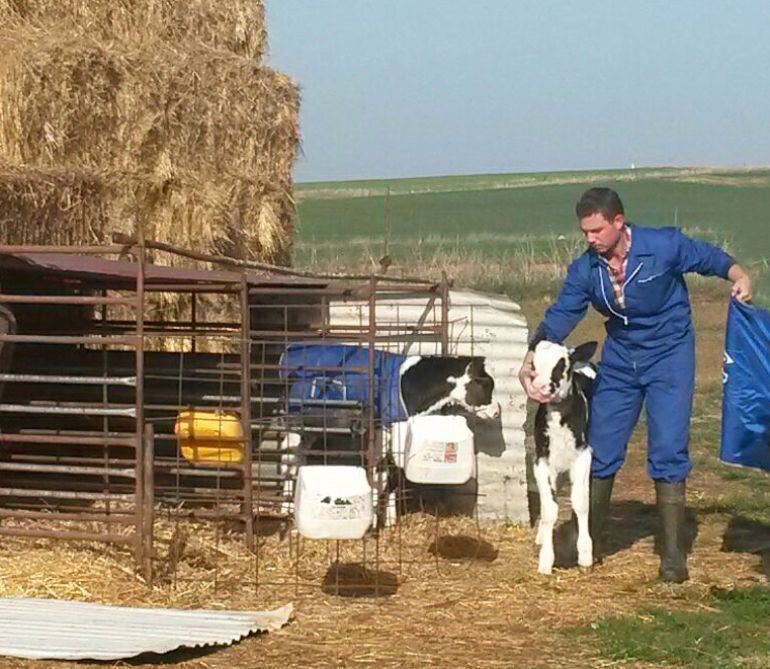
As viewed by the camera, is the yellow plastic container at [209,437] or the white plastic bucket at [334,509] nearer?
the white plastic bucket at [334,509]

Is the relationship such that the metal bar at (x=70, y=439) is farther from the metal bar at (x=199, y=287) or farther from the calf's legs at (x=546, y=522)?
the calf's legs at (x=546, y=522)

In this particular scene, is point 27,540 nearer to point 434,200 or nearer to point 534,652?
point 534,652

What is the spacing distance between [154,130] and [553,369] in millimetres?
5116

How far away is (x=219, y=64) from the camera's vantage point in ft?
43.4

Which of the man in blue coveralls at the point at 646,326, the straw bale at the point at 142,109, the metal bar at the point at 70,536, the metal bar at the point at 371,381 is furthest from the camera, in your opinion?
the straw bale at the point at 142,109

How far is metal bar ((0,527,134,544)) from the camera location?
8391 millimetres

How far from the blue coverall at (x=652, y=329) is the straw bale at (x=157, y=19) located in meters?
5.40

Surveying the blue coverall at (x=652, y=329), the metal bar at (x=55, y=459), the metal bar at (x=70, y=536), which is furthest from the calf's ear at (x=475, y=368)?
the metal bar at (x=70, y=536)

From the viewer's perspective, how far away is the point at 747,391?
8.57 meters

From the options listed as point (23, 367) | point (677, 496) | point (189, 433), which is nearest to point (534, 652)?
point (677, 496)

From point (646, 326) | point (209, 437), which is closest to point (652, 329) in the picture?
point (646, 326)

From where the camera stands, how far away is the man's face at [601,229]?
8430 mm

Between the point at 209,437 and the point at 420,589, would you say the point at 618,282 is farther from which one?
Result: the point at 209,437

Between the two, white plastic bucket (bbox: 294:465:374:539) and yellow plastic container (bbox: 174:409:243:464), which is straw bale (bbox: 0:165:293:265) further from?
white plastic bucket (bbox: 294:465:374:539)
